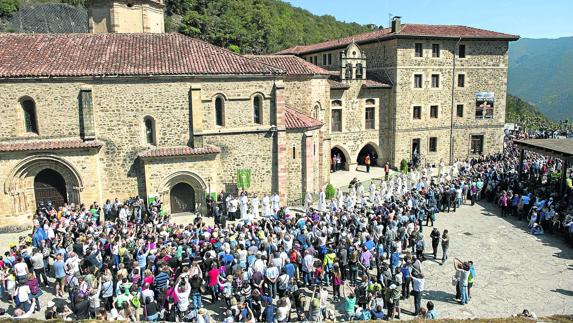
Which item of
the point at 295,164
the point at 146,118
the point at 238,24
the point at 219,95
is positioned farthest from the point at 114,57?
the point at 238,24

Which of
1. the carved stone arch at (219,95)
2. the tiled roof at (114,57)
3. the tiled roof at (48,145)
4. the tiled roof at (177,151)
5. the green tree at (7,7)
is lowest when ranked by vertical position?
the tiled roof at (177,151)

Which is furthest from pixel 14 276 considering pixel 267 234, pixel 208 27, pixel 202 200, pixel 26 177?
pixel 208 27

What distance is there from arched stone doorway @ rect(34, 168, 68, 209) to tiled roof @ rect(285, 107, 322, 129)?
39.1 ft

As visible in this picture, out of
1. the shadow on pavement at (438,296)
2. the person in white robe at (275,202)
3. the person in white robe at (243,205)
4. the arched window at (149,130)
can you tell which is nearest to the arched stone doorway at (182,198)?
the arched window at (149,130)

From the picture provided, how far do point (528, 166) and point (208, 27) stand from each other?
44673 millimetres

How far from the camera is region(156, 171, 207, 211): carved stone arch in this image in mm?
22547

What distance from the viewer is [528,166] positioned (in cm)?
3056

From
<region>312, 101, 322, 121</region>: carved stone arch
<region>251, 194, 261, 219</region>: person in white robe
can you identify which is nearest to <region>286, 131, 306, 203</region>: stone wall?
<region>251, 194, 261, 219</region>: person in white robe

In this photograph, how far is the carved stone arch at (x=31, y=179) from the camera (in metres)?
20.7

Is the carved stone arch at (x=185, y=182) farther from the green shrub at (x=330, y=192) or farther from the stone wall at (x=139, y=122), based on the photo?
the green shrub at (x=330, y=192)

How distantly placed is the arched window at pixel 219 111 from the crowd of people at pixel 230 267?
5.28m

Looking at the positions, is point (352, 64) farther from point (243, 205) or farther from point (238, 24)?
point (238, 24)

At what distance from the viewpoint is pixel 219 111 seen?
23562 mm

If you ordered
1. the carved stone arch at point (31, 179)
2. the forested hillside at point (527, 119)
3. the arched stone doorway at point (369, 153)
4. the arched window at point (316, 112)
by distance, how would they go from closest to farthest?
1. the carved stone arch at point (31, 179)
2. the arched window at point (316, 112)
3. the arched stone doorway at point (369, 153)
4. the forested hillside at point (527, 119)
